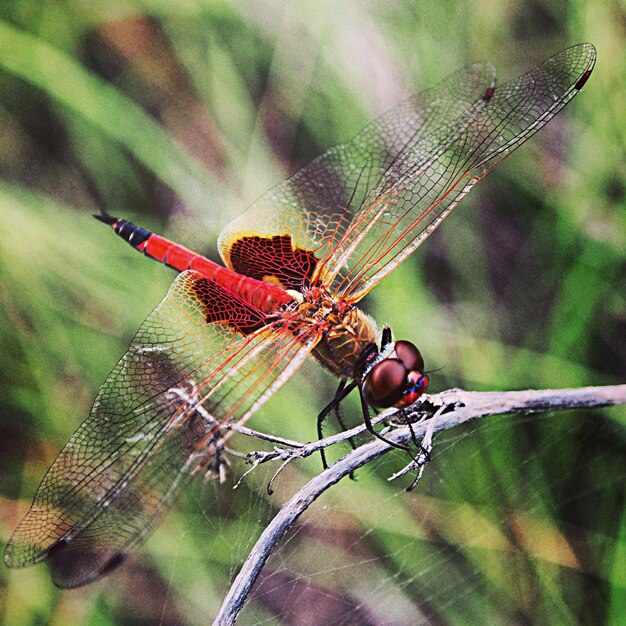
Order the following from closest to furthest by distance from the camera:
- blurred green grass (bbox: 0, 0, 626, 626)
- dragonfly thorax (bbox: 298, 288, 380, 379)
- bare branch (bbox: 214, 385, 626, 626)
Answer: bare branch (bbox: 214, 385, 626, 626) < dragonfly thorax (bbox: 298, 288, 380, 379) < blurred green grass (bbox: 0, 0, 626, 626)

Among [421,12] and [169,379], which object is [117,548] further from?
[421,12]

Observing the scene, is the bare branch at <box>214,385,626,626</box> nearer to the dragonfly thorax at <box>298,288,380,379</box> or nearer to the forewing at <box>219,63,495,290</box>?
the dragonfly thorax at <box>298,288,380,379</box>

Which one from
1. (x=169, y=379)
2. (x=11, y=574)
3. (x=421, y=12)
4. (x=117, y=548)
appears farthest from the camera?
(x=421, y=12)

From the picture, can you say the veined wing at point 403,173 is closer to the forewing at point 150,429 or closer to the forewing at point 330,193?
the forewing at point 330,193

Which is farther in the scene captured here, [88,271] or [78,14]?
[78,14]

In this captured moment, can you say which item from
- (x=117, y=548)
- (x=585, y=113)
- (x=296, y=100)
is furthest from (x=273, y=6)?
(x=117, y=548)

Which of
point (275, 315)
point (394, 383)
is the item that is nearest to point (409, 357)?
point (394, 383)

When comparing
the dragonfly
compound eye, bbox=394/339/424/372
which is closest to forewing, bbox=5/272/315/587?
the dragonfly
